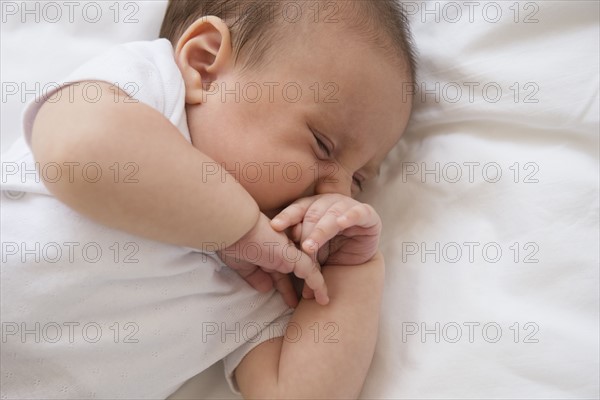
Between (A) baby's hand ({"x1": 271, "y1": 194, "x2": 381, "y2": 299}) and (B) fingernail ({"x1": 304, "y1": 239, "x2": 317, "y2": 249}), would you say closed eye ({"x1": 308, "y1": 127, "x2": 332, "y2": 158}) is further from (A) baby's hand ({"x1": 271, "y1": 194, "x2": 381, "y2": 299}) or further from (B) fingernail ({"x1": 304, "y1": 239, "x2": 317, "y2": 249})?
(B) fingernail ({"x1": 304, "y1": 239, "x2": 317, "y2": 249})

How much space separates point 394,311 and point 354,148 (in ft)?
0.97

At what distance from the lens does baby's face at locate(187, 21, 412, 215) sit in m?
1.05

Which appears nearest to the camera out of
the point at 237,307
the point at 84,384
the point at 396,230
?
the point at 84,384

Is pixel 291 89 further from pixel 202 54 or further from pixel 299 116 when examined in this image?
pixel 202 54

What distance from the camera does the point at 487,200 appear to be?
3.85 feet

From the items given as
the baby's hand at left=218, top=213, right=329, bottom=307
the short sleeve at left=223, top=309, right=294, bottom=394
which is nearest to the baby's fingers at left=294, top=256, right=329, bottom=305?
the baby's hand at left=218, top=213, right=329, bottom=307

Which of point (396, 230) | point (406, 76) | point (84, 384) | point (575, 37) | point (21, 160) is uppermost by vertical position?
point (575, 37)

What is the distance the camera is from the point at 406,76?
3.92 ft

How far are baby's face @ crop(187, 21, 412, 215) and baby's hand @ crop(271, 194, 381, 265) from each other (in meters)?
0.05

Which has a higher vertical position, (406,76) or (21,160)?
(406,76)

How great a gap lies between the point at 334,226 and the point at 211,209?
0.65 ft

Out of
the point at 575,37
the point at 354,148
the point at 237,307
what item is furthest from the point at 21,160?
the point at 575,37

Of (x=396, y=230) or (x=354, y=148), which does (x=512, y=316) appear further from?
(x=354, y=148)

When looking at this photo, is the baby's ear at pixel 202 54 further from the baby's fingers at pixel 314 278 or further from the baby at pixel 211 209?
the baby's fingers at pixel 314 278
